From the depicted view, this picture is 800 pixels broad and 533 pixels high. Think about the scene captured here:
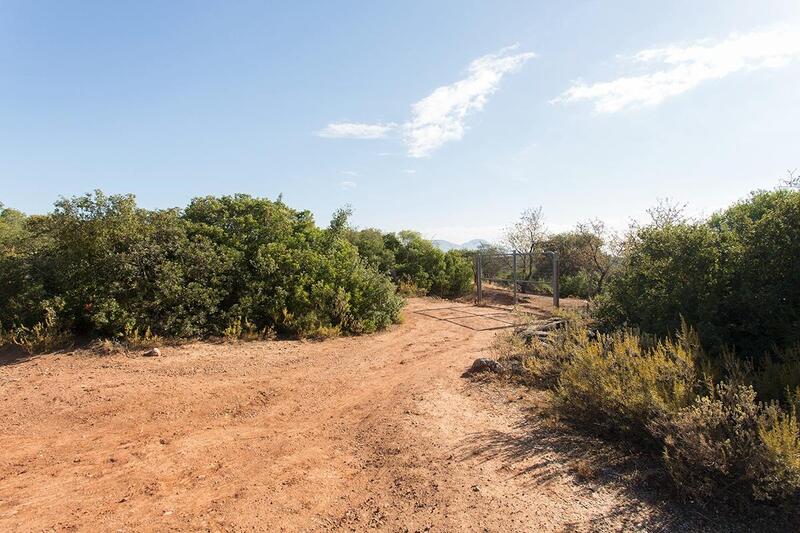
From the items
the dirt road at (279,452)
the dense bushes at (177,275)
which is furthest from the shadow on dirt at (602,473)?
the dense bushes at (177,275)

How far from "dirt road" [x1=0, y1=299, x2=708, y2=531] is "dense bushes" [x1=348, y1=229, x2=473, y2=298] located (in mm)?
10803

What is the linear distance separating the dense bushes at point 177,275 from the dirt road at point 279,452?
3.44 feet

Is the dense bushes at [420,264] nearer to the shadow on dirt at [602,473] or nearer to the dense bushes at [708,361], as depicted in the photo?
the dense bushes at [708,361]

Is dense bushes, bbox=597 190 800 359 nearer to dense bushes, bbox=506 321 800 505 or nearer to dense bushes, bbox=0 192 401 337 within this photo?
dense bushes, bbox=506 321 800 505

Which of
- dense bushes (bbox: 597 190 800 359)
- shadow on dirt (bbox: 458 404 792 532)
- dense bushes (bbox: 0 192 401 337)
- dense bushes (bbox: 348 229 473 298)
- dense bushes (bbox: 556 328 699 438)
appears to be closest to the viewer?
shadow on dirt (bbox: 458 404 792 532)

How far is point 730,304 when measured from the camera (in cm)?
464

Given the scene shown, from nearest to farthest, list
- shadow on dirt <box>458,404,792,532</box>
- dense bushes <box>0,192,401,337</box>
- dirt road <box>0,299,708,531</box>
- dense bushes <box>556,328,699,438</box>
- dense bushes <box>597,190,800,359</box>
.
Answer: shadow on dirt <box>458,404,792,532</box>, dirt road <box>0,299,708,531</box>, dense bushes <box>556,328,699,438</box>, dense bushes <box>597,190,800,359</box>, dense bushes <box>0,192,401,337</box>

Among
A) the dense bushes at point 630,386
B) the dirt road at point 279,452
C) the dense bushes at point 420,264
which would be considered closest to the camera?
the dirt road at point 279,452

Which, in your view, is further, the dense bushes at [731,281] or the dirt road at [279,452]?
the dense bushes at [731,281]

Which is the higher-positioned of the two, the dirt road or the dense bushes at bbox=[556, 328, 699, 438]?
the dense bushes at bbox=[556, 328, 699, 438]

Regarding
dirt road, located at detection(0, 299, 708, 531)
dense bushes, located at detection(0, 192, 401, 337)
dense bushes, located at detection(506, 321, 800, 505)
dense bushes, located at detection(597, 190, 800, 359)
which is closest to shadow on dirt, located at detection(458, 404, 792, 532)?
dirt road, located at detection(0, 299, 708, 531)

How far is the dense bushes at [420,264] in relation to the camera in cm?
1784

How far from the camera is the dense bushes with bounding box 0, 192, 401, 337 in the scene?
7.70 meters

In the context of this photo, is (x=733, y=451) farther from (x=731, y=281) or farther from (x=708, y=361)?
(x=731, y=281)
